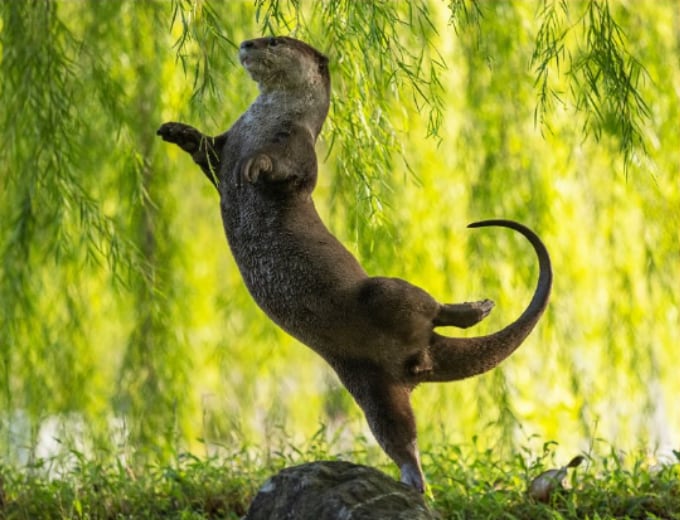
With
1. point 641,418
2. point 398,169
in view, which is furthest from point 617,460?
point 398,169

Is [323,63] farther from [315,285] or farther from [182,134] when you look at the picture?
[315,285]

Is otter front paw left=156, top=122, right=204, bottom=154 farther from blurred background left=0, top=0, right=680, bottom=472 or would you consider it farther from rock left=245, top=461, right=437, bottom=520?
blurred background left=0, top=0, right=680, bottom=472

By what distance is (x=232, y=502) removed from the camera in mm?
3828

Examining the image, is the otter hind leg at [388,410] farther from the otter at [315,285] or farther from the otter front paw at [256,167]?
the otter front paw at [256,167]

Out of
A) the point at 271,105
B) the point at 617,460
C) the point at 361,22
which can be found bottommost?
the point at 617,460

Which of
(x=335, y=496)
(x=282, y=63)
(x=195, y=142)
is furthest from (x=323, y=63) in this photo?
(x=335, y=496)

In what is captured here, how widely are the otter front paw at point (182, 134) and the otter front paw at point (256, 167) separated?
27cm

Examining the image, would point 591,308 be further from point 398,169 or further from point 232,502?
point 232,502

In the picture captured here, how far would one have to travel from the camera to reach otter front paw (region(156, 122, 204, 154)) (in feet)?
8.88

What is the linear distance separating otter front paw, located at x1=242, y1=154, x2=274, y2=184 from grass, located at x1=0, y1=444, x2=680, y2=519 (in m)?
1.35

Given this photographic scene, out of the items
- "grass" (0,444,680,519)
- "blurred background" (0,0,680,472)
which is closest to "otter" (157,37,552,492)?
"grass" (0,444,680,519)

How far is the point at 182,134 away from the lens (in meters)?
2.71

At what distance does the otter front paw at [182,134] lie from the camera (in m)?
2.71

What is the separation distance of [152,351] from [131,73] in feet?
4.29
